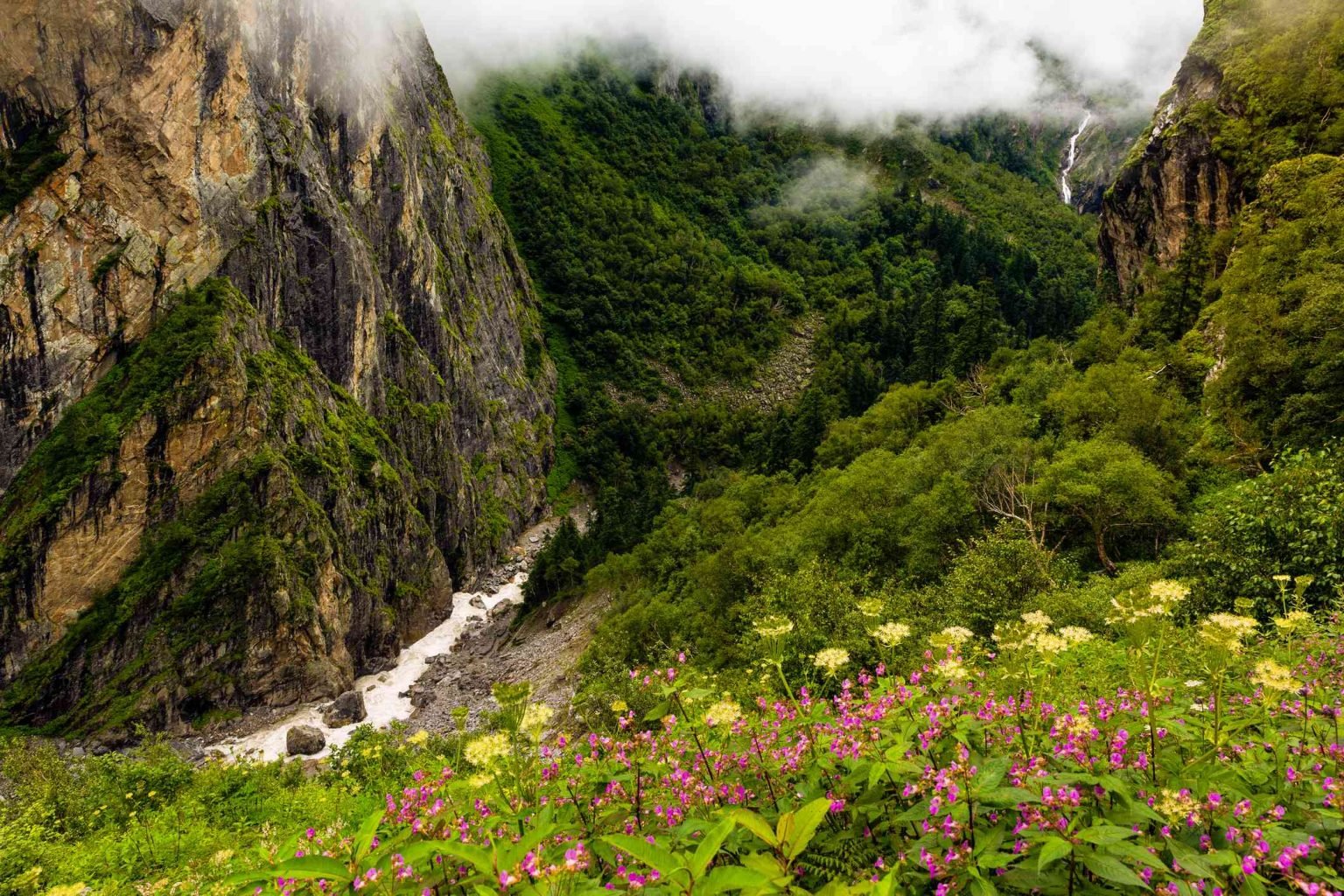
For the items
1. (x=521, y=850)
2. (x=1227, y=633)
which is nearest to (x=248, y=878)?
(x=521, y=850)

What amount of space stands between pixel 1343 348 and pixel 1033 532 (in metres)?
12.3

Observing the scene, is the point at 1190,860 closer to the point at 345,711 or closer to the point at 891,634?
the point at 891,634

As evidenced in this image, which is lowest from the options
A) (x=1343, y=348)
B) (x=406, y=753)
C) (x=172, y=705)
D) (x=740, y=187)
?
(x=172, y=705)

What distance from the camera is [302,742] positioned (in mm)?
46125

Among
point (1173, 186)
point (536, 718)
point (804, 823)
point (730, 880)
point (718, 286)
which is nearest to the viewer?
point (730, 880)

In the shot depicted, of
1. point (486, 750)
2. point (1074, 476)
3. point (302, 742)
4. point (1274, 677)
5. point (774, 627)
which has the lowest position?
point (302, 742)

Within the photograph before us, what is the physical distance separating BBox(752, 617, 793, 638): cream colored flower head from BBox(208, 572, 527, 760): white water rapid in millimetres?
37493

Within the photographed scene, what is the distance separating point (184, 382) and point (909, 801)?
2710 inches

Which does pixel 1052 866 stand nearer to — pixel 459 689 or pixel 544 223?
pixel 459 689

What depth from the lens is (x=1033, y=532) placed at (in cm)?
2877

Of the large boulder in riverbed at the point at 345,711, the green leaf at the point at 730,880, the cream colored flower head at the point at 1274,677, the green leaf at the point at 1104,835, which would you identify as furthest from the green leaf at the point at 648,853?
the large boulder in riverbed at the point at 345,711

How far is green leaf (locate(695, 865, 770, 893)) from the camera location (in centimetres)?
240

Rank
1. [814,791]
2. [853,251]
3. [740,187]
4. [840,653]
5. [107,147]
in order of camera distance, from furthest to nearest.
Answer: [740,187]
[853,251]
[107,147]
[840,653]
[814,791]

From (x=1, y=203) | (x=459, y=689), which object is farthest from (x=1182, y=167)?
(x=1, y=203)
